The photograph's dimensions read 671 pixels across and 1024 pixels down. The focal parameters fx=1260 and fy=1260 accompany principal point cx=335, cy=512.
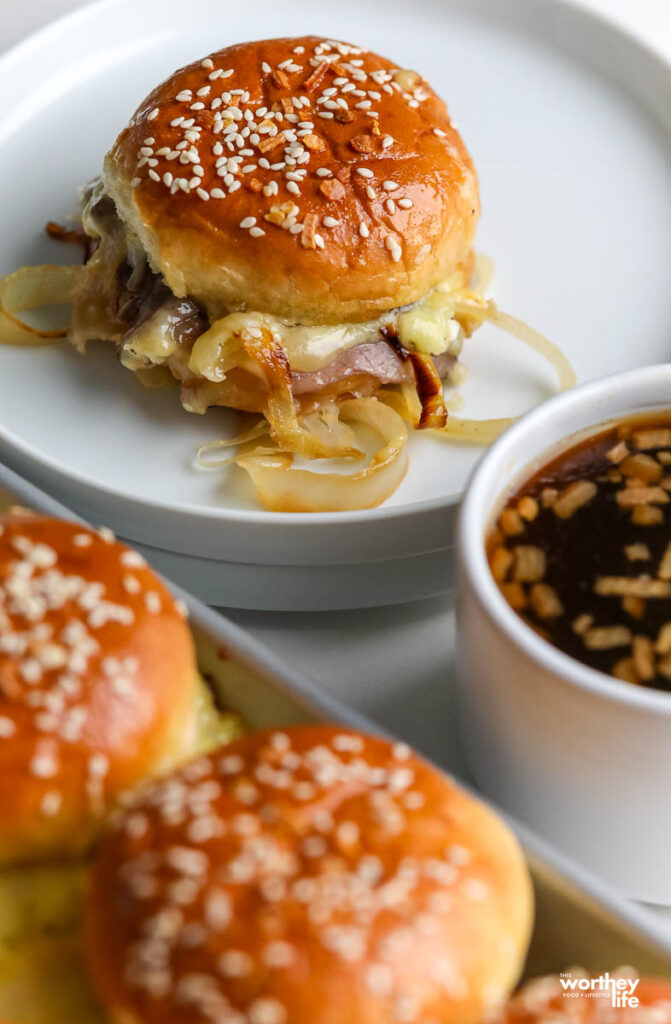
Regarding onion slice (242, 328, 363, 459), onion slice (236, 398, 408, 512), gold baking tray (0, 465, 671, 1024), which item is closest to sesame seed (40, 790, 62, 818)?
gold baking tray (0, 465, 671, 1024)

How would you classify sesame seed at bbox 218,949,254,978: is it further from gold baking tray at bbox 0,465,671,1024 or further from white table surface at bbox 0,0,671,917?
white table surface at bbox 0,0,671,917

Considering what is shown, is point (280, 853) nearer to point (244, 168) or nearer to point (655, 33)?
point (244, 168)

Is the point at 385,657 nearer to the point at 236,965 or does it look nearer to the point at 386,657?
the point at 386,657

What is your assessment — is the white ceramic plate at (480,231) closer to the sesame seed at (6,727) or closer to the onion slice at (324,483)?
the onion slice at (324,483)

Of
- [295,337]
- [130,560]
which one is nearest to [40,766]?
[130,560]

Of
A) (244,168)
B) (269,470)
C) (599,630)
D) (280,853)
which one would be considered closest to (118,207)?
(244,168)

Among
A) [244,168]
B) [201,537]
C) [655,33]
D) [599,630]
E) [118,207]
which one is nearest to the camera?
[599,630]

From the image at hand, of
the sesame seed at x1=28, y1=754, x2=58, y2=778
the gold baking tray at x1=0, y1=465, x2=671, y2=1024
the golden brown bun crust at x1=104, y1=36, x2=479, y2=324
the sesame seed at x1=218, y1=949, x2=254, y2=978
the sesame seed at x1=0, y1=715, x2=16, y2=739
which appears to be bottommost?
the gold baking tray at x1=0, y1=465, x2=671, y2=1024
